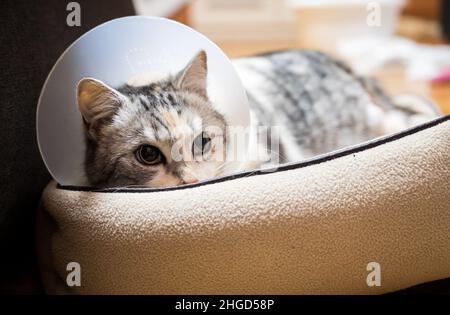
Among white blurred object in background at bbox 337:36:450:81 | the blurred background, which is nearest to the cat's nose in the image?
the blurred background

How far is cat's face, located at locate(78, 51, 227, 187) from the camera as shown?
102 cm

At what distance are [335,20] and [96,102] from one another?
2.04 metres

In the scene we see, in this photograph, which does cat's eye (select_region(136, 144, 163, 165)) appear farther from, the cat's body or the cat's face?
the cat's body

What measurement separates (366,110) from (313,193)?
2.91 ft

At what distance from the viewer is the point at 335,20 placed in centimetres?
273

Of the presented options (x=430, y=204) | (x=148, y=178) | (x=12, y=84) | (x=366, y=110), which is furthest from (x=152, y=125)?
(x=366, y=110)

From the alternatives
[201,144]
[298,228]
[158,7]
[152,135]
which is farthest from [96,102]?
[158,7]

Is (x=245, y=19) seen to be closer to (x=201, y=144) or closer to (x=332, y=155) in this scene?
(x=201, y=144)

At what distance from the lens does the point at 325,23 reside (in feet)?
8.95

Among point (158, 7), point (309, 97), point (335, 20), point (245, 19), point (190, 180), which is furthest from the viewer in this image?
point (245, 19)

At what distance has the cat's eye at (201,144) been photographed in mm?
1045

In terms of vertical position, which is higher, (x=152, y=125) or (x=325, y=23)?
(x=325, y=23)

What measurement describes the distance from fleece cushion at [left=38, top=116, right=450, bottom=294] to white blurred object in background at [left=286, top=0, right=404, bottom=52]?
1873 millimetres

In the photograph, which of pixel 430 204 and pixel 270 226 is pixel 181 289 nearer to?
pixel 270 226
